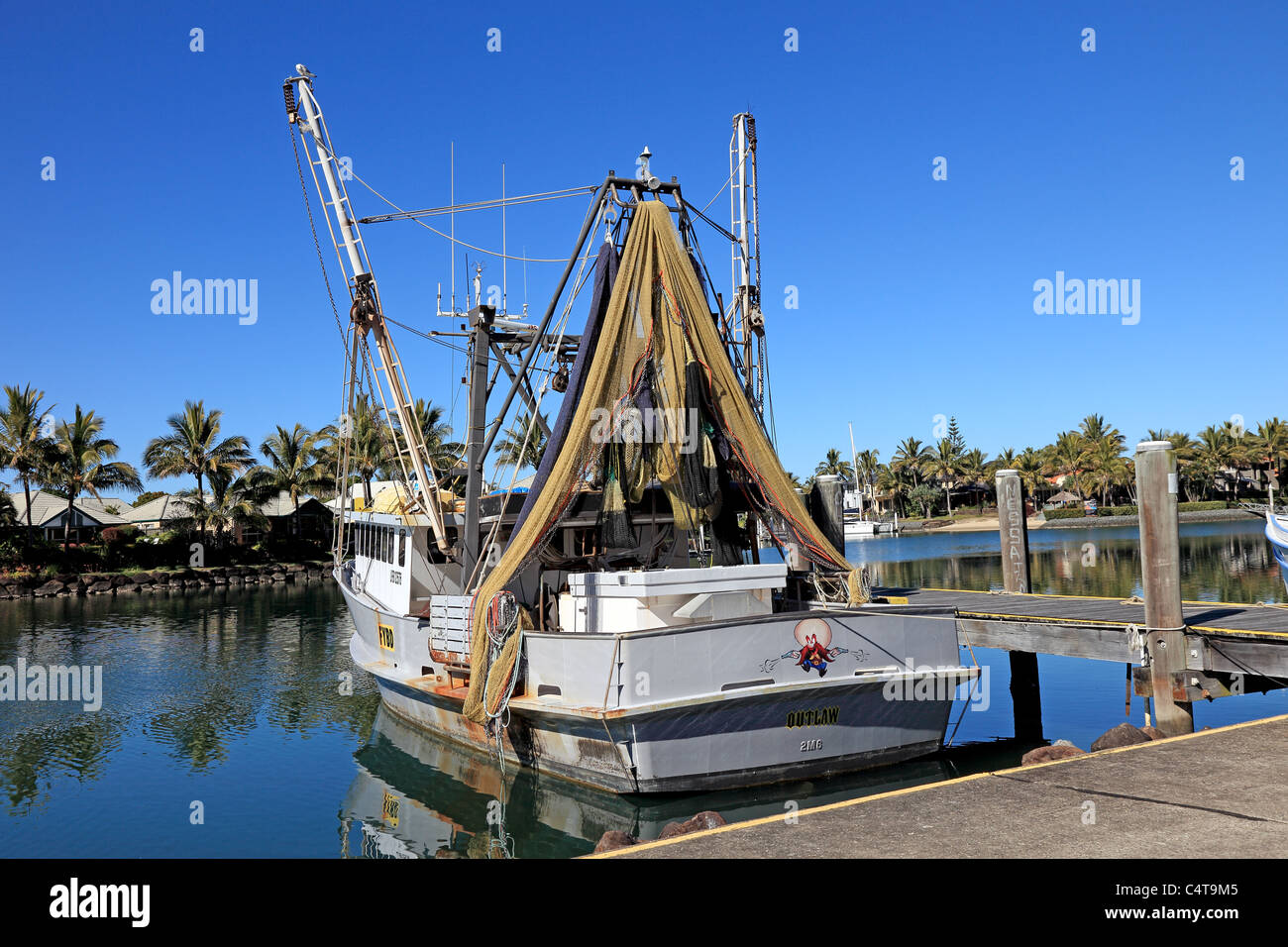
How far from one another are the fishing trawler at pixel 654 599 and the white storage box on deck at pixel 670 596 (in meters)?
0.03

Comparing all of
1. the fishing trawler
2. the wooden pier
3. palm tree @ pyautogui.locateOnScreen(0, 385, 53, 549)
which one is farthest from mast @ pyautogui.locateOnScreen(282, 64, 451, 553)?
palm tree @ pyautogui.locateOnScreen(0, 385, 53, 549)

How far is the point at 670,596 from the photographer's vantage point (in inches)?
520

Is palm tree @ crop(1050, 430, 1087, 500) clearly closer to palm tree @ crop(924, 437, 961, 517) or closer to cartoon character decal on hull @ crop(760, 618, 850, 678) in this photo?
palm tree @ crop(924, 437, 961, 517)

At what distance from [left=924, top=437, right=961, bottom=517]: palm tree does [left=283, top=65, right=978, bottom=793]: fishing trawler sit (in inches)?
4271

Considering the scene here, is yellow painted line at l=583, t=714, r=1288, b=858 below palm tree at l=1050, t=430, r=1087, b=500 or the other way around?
below

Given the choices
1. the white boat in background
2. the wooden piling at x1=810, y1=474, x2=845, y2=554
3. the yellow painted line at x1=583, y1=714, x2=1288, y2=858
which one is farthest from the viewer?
the white boat in background

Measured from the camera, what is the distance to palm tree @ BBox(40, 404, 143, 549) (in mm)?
55562

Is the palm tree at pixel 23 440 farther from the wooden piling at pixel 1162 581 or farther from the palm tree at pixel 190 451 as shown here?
the wooden piling at pixel 1162 581

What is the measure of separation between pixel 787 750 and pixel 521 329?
963 centimetres

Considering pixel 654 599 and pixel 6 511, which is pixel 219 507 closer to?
pixel 6 511

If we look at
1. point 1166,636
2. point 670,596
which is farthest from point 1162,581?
point 670,596

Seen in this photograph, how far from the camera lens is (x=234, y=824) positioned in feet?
45.1

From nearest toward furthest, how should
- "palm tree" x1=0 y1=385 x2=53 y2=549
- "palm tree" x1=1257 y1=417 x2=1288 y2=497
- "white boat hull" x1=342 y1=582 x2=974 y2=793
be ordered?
"white boat hull" x1=342 y1=582 x2=974 y2=793 → "palm tree" x1=0 y1=385 x2=53 y2=549 → "palm tree" x1=1257 y1=417 x2=1288 y2=497

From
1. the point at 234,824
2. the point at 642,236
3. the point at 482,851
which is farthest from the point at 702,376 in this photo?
the point at 234,824
